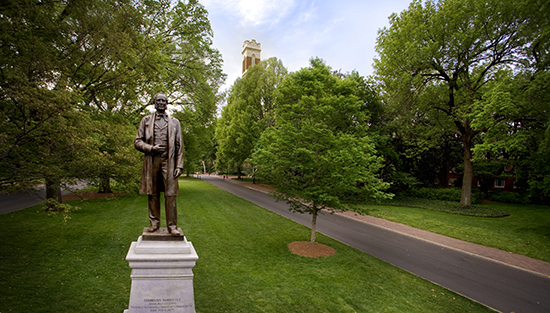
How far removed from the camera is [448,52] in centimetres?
1988

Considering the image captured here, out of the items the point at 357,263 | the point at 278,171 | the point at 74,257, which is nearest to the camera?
the point at 74,257

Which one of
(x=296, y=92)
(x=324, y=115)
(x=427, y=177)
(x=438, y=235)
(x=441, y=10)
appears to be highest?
(x=441, y=10)

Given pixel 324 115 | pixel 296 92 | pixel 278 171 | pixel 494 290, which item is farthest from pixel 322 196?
pixel 494 290

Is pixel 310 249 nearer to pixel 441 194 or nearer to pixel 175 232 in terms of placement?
pixel 175 232

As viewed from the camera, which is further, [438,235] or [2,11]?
[438,235]

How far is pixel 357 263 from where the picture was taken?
31.4 ft

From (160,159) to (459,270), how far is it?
10474 mm

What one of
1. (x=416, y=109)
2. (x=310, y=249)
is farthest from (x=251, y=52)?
(x=310, y=249)

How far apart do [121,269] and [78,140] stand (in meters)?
3.79

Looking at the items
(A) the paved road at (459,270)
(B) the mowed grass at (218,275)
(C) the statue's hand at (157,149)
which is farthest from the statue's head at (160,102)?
(A) the paved road at (459,270)

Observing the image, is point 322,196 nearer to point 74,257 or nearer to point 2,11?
point 74,257

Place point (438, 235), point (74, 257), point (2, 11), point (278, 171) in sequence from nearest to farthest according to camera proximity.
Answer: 1. point (2, 11)
2. point (74, 257)
3. point (278, 171)
4. point (438, 235)

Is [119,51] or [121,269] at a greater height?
[119,51]

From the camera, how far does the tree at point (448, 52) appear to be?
18.5 m
